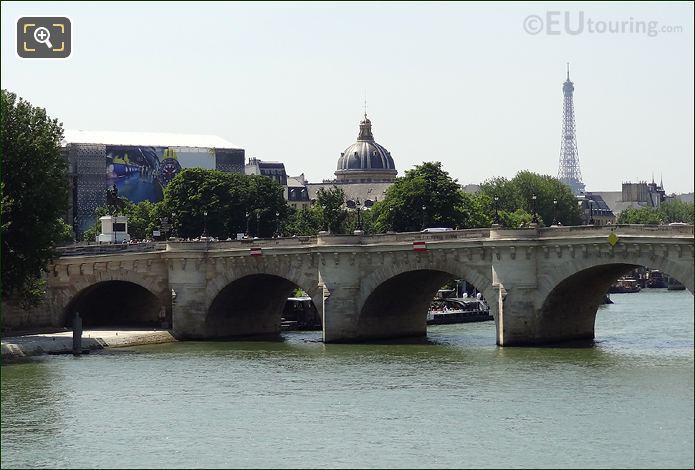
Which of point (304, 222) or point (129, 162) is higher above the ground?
point (129, 162)

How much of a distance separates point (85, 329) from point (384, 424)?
152 ft

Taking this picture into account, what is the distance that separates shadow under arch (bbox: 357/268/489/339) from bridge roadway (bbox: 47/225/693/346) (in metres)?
0.09

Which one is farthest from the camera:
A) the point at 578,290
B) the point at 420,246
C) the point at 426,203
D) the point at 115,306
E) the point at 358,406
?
the point at 426,203

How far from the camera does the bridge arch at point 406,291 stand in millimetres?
86625

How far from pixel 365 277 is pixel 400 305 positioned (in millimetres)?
5699

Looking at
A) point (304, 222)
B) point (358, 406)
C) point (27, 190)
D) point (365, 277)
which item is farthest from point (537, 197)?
point (358, 406)

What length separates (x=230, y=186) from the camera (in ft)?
470

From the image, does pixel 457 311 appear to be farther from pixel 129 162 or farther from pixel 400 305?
pixel 129 162

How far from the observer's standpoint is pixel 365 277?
9112 cm

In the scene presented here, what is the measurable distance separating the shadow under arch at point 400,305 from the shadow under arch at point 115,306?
1636 centimetres

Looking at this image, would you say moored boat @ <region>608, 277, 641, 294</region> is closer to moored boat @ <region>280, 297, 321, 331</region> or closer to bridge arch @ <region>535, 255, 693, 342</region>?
moored boat @ <region>280, 297, 321, 331</region>

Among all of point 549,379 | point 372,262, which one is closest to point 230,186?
point 372,262

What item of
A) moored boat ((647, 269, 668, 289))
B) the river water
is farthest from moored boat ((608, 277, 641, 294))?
the river water

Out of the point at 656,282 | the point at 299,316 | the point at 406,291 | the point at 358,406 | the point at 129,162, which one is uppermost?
the point at 129,162
